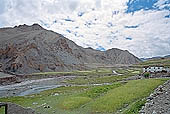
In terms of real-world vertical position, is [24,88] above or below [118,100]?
below

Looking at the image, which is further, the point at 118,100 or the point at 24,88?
the point at 24,88

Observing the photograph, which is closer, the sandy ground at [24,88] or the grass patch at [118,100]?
the grass patch at [118,100]

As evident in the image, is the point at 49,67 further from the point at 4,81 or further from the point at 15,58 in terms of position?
the point at 4,81

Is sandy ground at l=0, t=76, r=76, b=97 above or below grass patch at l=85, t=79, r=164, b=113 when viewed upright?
below

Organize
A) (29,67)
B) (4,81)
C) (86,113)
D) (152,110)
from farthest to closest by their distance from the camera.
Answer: (29,67) → (4,81) → (86,113) → (152,110)

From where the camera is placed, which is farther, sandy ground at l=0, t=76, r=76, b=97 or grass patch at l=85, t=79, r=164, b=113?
sandy ground at l=0, t=76, r=76, b=97

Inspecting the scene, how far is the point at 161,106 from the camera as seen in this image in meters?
21.0

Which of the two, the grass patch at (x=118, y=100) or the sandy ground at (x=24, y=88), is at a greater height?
the grass patch at (x=118, y=100)

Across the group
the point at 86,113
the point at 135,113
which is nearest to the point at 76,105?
the point at 86,113

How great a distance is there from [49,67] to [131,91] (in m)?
160

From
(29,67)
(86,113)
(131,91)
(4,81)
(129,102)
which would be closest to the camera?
(86,113)

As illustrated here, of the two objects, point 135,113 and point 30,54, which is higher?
point 30,54

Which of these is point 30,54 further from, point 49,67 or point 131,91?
point 131,91

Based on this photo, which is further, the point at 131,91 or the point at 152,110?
the point at 131,91
